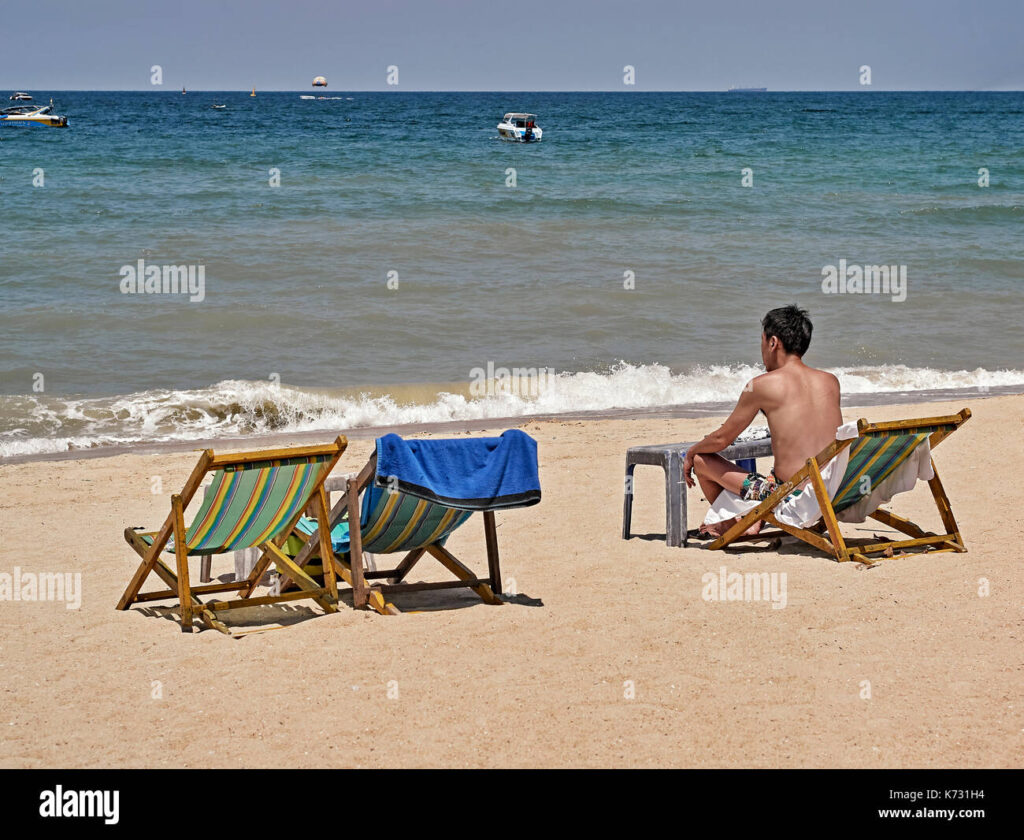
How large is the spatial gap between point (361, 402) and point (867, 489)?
Result: 6.20m

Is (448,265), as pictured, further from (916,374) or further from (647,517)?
(647,517)

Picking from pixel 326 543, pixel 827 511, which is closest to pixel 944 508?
pixel 827 511

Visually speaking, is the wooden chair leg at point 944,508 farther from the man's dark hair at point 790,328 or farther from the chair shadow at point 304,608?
the chair shadow at point 304,608

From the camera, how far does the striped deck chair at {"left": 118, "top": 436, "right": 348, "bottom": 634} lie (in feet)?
14.8

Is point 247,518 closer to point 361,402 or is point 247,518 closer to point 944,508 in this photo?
point 944,508

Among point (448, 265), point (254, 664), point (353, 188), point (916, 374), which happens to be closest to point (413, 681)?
point (254, 664)

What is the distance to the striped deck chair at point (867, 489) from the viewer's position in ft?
16.9

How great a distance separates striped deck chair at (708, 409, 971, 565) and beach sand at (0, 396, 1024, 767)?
13 centimetres

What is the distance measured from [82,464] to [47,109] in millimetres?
57166

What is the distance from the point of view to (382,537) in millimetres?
4938

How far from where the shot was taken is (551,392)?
11.3m

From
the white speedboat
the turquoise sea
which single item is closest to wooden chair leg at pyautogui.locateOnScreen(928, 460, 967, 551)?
the turquoise sea

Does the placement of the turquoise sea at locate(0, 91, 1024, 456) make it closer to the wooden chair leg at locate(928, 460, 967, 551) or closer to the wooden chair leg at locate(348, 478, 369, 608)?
the wooden chair leg at locate(348, 478, 369, 608)
